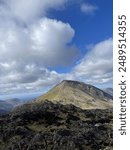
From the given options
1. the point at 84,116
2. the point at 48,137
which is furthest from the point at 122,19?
the point at 84,116

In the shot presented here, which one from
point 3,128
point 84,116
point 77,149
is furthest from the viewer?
point 84,116

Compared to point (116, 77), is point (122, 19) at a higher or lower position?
higher

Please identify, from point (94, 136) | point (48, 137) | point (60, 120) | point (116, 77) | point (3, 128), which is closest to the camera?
point (116, 77)

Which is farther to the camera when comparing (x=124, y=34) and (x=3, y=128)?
(x=3, y=128)

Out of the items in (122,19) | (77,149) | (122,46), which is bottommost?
(77,149)

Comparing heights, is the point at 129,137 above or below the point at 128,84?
below

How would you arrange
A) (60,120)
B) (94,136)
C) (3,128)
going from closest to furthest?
(94,136) < (3,128) < (60,120)

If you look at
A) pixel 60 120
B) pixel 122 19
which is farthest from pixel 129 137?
pixel 60 120

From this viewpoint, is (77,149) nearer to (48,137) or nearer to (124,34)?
(48,137)

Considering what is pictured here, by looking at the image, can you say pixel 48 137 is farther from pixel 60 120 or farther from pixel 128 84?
pixel 128 84
